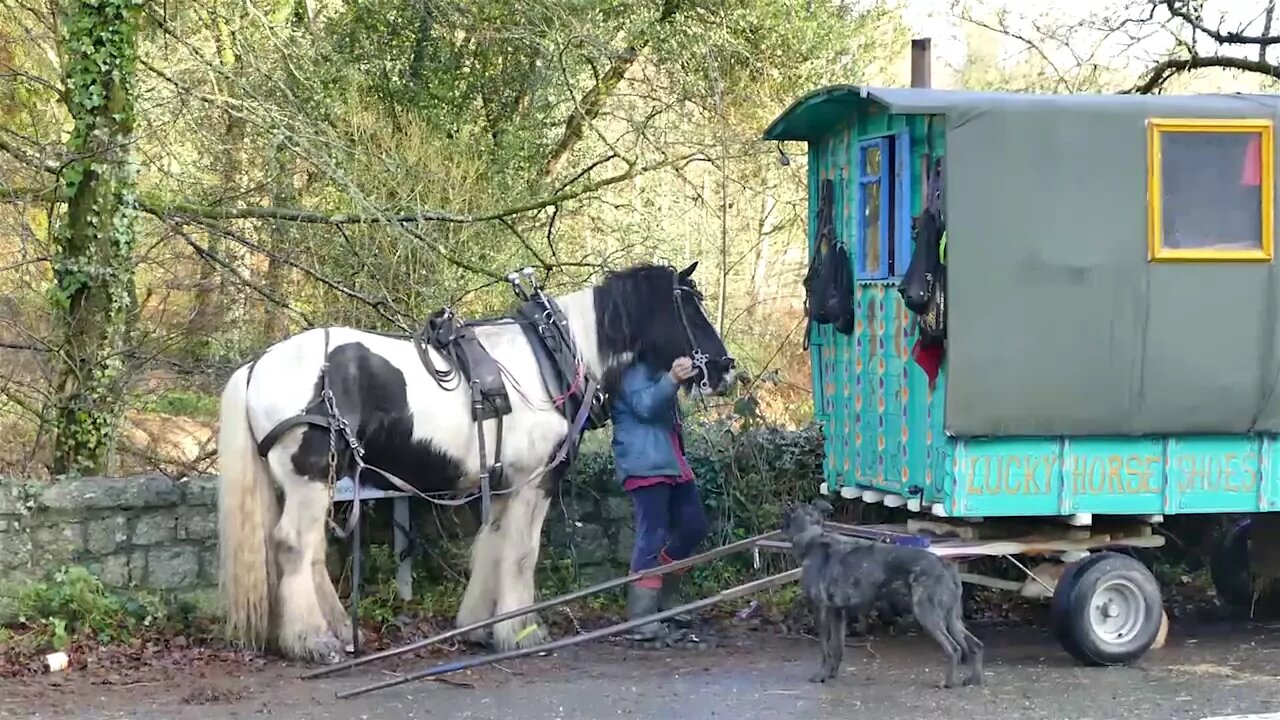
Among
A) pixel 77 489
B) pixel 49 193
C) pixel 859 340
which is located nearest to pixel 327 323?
pixel 49 193

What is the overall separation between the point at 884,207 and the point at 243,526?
3.55 meters

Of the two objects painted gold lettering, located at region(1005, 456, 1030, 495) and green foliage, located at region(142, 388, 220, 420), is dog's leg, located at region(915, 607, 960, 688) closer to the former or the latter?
painted gold lettering, located at region(1005, 456, 1030, 495)

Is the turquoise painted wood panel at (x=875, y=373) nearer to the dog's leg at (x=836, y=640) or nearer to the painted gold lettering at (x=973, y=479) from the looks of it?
the painted gold lettering at (x=973, y=479)

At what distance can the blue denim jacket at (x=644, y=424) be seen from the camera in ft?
25.0

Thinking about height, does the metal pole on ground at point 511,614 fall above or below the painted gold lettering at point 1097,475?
below

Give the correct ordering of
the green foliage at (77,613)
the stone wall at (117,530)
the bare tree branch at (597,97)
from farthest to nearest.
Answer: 1. the bare tree branch at (597,97)
2. the stone wall at (117,530)
3. the green foliage at (77,613)

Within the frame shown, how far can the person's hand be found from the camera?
755cm

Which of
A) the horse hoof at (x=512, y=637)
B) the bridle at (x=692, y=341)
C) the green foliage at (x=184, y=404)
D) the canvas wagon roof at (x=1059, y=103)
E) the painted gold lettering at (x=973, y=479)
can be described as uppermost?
the canvas wagon roof at (x=1059, y=103)

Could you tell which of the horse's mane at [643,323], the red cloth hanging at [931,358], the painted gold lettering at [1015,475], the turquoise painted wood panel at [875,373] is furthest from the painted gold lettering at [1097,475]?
the horse's mane at [643,323]

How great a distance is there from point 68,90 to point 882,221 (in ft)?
16.2

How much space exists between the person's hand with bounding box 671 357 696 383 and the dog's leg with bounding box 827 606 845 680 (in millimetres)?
1563

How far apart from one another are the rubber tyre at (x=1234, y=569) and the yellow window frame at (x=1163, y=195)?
236 cm

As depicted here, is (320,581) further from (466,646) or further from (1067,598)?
(1067,598)

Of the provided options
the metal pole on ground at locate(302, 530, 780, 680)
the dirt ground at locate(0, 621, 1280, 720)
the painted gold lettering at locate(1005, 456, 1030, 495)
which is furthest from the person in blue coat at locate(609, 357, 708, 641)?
the painted gold lettering at locate(1005, 456, 1030, 495)
